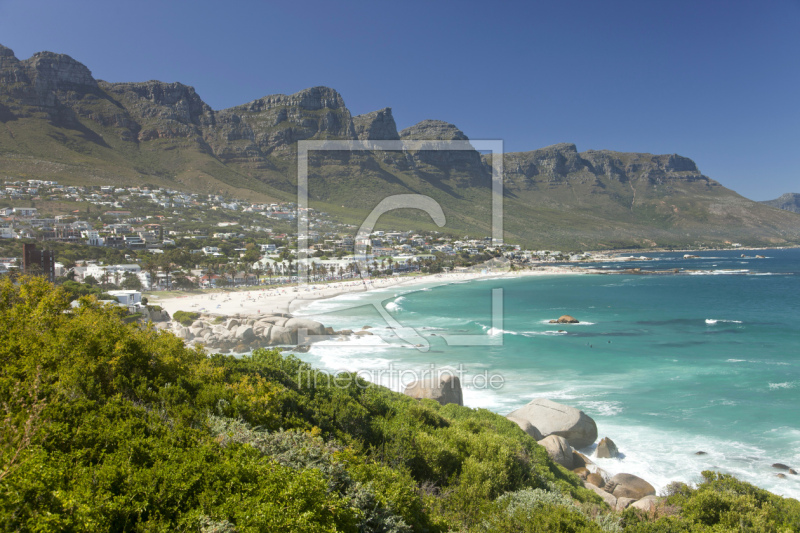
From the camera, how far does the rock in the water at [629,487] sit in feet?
38.9

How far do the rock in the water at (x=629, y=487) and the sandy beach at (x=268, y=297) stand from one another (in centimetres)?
3057

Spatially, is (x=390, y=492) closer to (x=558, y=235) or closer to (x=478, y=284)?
(x=478, y=284)

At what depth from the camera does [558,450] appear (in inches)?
536

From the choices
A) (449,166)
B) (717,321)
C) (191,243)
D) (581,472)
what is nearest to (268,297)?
(191,243)

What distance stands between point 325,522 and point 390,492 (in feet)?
5.82

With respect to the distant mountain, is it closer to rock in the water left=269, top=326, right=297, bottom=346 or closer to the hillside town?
the hillside town

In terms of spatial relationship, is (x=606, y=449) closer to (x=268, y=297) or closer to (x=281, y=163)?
(x=268, y=297)

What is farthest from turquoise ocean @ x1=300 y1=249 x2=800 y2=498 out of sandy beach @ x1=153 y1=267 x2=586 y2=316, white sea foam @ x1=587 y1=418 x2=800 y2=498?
sandy beach @ x1=153 y1=267 x2=586 y2=316

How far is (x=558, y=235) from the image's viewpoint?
441 feet

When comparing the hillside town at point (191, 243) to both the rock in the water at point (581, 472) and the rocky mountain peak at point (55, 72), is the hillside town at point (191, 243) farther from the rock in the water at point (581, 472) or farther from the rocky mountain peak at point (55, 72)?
the rocky mountain peak at point (55, 72)

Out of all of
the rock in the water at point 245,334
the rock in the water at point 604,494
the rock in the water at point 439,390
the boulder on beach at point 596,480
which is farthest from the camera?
the rock in the water at point 245,334

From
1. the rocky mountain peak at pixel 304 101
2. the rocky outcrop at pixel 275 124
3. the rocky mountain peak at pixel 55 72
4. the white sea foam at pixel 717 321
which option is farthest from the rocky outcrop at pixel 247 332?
the rocky mountain peak at pixel 304 101

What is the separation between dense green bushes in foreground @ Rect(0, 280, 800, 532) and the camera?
154 inches

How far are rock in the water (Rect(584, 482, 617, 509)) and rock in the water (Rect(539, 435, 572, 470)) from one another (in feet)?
4.09
